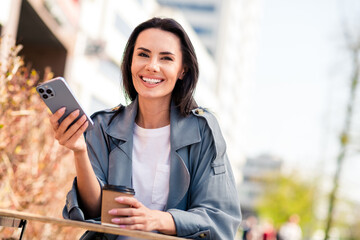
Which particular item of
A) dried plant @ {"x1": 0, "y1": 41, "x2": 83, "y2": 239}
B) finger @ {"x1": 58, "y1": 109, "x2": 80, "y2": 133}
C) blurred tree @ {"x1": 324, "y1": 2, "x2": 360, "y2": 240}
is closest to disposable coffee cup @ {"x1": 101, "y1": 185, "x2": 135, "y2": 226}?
finger @ {"x1": 58, "y1": 109, "x2": 80, "y2": 133}

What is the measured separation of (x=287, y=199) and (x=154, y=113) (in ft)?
152

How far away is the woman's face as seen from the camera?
2182 millimetres


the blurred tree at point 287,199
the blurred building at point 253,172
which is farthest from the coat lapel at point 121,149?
the blurred building at point 253,172

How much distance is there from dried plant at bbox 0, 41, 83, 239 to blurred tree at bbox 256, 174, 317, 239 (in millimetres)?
36230

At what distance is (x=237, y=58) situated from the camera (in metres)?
71.9

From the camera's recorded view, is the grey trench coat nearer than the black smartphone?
No

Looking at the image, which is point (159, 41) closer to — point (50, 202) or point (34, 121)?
point (34, 121)

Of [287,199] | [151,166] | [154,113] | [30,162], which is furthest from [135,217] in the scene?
[287,199]

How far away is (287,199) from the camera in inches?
1847

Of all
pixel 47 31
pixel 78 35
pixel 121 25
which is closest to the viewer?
pixel 47 31

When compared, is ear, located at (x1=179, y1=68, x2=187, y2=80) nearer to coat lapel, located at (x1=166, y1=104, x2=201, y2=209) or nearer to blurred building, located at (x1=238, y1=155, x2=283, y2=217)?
coat lapel, located at (x1=166, y1=104, x2=201, y2=209)

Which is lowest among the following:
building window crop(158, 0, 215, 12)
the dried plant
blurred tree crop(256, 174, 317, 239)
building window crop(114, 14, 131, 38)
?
blurred tree crop(256, 174, 317, 239)

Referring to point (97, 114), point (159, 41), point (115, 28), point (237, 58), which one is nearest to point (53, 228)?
point (97, 114)

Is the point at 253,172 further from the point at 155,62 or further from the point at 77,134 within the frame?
the point at 77,134
